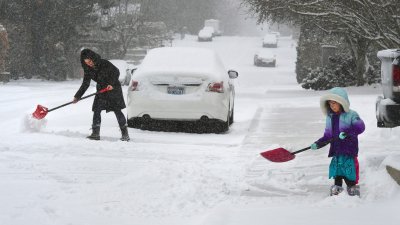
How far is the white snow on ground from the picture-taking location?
5.25 meters

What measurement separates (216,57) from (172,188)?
19.1 ft

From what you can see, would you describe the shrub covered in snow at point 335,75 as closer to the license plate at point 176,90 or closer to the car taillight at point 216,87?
the car taillight at point 216,87

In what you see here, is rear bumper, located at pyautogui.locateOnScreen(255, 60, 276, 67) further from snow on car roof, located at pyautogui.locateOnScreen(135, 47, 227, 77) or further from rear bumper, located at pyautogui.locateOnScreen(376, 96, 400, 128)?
rear bumper, located at pyautogui.locateOnScreen(376, 96, 400, 128)

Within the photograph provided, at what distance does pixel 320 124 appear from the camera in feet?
39.0

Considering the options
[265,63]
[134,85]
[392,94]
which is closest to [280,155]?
[392,94]

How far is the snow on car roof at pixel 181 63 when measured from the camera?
34.0 ft

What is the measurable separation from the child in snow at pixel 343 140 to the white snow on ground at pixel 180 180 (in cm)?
19

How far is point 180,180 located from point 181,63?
15.0ft

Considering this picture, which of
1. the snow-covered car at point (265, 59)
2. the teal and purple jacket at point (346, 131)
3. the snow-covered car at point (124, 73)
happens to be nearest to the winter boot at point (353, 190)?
the teal and purple jacket at point (346, 131)

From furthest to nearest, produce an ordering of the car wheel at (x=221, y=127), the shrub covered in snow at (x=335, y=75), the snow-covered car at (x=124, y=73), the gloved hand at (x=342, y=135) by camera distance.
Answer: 1. the snow-covered car at (x=124, y=73)
2. the shrub covered in snow at (x=335, y=75)
3. the car wheel at (x=221, y=127)
4. the gloved hand at (x=342, y=135)

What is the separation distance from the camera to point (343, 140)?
5.88m

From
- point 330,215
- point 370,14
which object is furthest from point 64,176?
point 370,14

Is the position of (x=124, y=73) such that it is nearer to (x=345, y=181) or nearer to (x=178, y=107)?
(x=178, y=107)

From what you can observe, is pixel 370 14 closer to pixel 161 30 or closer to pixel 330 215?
pixel 330 215
